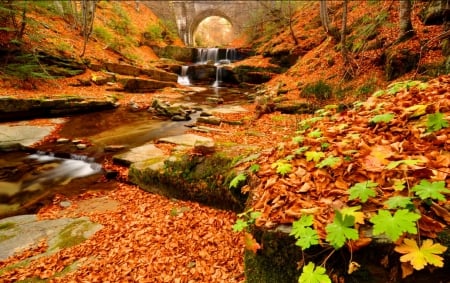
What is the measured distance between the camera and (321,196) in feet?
7.00

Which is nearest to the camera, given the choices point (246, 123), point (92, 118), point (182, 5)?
point (246, 123)

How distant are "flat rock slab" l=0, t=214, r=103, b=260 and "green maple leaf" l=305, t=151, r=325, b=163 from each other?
3.03m

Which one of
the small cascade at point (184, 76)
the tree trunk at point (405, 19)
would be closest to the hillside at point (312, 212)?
the tree trunk at point (405, 19)

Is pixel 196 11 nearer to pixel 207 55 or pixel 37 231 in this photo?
pixel 207 55

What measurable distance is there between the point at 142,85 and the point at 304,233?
15132mm

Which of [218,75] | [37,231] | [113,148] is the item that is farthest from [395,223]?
[218,75]

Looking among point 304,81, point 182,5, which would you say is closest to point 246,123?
point 304,81

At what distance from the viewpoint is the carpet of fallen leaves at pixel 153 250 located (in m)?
2.86

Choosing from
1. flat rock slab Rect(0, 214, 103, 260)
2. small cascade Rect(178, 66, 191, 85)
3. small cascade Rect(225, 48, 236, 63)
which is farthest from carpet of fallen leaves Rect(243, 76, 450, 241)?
small cascade Rect(225, 48, 236, 63)

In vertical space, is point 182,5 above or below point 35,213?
above

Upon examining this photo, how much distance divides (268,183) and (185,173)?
78.8 inches

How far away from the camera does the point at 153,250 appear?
10.6ft

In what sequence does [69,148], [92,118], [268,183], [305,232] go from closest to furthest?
[305,232]
[268,183]
[69,148]
[92,118]

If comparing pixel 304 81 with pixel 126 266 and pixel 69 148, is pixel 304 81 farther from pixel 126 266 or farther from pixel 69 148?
pixel 126 266
